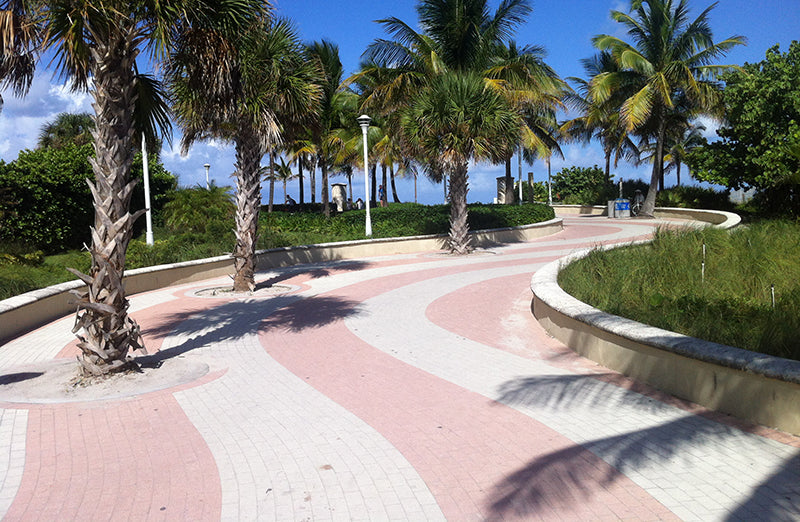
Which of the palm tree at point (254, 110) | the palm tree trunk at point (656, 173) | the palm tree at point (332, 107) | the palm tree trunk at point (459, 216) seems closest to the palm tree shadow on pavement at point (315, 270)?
the palm tree at point (254, 110)

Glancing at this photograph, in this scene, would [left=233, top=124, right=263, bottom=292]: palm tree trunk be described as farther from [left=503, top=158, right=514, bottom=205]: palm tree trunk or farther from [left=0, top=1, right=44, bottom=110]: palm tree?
[left=503, top=158, right=514, bottom=205]: palm tree trunk

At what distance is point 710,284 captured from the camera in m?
9.93

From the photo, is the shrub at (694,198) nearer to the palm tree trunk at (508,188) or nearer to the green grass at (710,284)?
the palm tree trunk at (508,188)

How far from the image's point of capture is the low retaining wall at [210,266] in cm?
1032

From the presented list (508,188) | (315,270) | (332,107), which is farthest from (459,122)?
(508,188)

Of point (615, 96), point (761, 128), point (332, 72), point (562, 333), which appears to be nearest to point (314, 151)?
point (332, 72)

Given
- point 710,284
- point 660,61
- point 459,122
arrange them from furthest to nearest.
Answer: point 660,61 → point 459,122 → point 710,284

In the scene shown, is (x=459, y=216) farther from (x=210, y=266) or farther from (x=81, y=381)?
(x=81, y=381)

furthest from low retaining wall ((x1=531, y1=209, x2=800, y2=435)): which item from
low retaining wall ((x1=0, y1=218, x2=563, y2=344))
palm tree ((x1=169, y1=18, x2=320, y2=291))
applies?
palm tree ((x1=169, y1=18, x2=320, y2=291))

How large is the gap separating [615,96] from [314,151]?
16893mm

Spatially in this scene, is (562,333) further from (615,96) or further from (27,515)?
(615,96)

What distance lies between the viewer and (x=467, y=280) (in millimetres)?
15234

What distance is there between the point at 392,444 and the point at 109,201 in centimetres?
428

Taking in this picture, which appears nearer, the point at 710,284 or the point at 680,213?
the point at 710,284
